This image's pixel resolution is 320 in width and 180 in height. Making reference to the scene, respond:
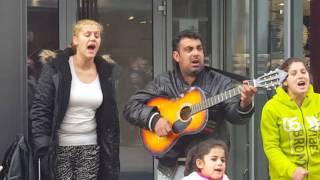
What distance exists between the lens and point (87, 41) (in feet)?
13.2

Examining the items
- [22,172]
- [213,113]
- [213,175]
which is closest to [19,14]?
[22,172]

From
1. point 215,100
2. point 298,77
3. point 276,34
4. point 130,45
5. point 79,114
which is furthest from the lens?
point 130,45

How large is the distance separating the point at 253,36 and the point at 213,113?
7.98ft

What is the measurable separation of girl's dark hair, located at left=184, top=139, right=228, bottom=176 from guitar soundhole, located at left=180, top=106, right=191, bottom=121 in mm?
224

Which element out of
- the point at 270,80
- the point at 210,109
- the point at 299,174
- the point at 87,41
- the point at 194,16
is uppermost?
the point at 194,16

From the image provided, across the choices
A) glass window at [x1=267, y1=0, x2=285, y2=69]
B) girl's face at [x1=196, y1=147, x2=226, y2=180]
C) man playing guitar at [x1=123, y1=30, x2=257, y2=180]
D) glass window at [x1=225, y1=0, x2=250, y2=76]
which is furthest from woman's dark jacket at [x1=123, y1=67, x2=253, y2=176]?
glass window at [x1=225, y1=0, x2=250, y2=76]

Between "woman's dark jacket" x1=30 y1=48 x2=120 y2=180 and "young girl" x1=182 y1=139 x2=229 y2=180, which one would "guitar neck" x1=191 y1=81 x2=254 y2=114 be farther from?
"woman's dark jacket" x1=30 y1=48 x2=120 y2=180

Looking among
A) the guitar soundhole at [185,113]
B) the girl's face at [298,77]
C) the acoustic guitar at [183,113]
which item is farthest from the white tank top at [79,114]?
the girl's face at [298,77]

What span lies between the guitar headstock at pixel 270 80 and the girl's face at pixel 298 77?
0.98 ft

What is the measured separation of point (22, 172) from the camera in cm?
410

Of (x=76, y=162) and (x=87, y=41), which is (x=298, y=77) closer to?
(x=87, y=41)

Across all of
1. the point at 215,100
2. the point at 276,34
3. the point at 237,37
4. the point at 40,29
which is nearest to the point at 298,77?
the point at 215,100

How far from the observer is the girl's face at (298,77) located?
392 cm

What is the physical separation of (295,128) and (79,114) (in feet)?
4.26
